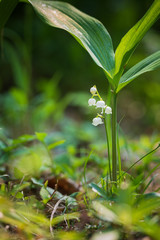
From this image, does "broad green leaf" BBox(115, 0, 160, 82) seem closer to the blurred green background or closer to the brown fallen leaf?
the brown fallen leaf

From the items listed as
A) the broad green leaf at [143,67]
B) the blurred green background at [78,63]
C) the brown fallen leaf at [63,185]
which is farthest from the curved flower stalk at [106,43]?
the blurred green background at [78,63]

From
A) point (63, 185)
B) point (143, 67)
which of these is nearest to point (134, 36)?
point (143, 67)

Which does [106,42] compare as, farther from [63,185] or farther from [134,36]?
[63,185]

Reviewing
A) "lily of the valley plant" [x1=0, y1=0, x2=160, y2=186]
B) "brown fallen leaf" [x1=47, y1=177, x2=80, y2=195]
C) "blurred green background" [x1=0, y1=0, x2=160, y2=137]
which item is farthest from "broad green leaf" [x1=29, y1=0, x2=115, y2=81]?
"blurred green background" [x1=0, y1=0, x2=160, y2=137]

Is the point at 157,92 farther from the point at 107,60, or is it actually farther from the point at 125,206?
the point at 125,206

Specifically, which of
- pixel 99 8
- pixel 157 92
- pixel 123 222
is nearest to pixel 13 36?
→ pixel 99 8

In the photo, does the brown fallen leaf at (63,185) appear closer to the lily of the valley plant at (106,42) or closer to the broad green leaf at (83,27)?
the lily of the valley plant at (106,42)
